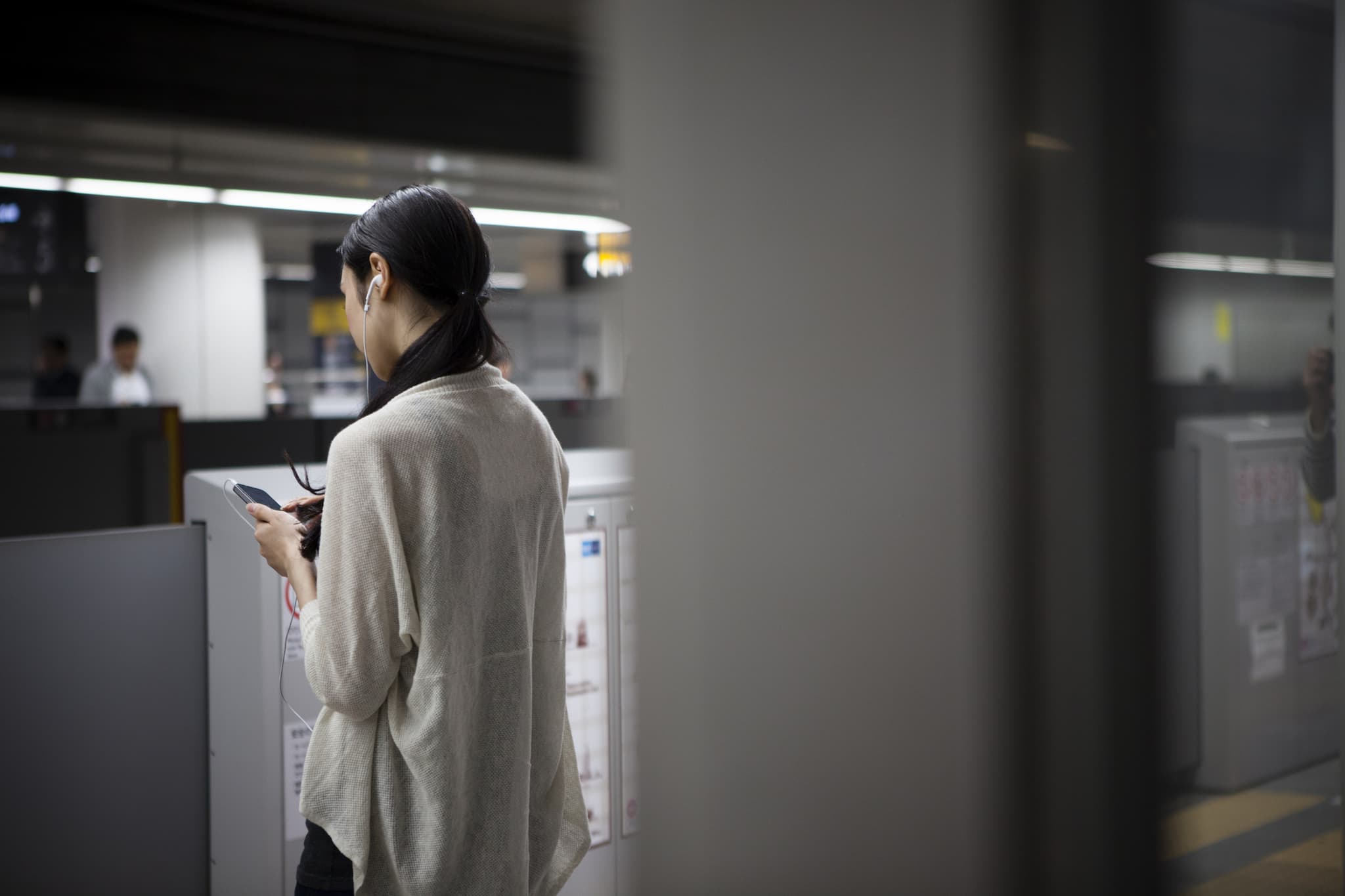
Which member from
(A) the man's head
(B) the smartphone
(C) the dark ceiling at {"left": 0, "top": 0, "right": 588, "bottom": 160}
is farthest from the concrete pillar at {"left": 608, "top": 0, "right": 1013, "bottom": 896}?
(A) the man's head

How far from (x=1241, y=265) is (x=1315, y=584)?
34 centimetres

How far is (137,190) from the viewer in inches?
332

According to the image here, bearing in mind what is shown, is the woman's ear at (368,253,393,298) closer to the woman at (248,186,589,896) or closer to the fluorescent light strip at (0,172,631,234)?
the woman at (248,186,589,896)

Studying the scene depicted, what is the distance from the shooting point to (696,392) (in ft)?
2.45

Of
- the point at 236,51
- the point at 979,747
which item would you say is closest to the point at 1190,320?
the point at 979,747

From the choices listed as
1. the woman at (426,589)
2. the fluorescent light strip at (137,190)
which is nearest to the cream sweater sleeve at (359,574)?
the woman at (426,589)

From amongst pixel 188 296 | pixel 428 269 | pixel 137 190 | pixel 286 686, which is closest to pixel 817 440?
pixel 428 269

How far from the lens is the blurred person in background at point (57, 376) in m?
9.23

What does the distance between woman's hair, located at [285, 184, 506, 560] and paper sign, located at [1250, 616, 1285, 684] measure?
3.19ft

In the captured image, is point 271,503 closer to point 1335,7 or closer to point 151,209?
point 1335,7

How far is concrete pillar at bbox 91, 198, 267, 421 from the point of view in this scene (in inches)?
357

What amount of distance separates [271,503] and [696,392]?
1.10 meters

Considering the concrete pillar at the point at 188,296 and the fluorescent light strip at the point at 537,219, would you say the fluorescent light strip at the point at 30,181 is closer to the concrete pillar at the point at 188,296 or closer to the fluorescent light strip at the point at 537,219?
the concrete pillar at the point at 188,296

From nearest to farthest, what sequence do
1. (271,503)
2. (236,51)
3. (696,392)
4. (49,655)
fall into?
(696,392), (271,503), (49,655), (236,51)
